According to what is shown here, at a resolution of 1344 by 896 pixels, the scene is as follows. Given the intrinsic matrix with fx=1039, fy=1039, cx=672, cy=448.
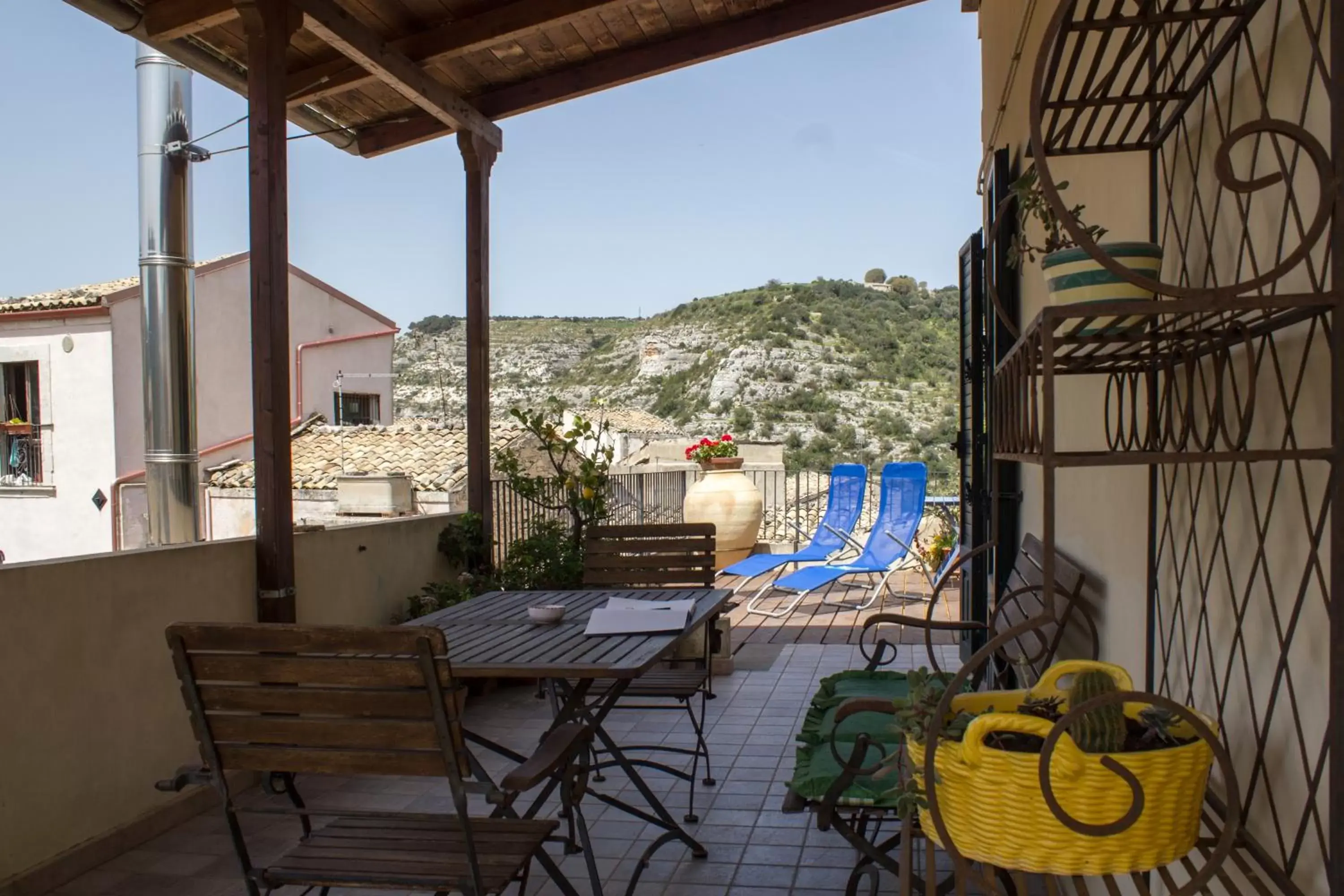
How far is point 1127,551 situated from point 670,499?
8.62 metres

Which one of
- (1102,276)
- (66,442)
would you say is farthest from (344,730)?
(66,442)

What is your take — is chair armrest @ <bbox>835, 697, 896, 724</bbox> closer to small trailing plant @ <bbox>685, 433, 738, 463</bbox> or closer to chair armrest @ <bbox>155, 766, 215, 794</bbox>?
chair armrest @ <bbox>155, 766, 215, 794</bbox>

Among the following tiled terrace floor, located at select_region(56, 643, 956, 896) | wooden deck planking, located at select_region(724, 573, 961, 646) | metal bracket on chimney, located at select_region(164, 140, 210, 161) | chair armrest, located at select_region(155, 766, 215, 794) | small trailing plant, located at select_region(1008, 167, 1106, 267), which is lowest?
wooden deck planking, located at select_region(724, 573, 961, 646)

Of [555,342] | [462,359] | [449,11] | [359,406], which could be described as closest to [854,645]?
[449,11]

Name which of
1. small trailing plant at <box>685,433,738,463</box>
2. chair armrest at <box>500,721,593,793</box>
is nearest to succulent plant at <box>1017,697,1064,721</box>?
chair armrest at <box>500,721,593,793</box>

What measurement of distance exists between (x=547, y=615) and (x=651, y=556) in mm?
1116

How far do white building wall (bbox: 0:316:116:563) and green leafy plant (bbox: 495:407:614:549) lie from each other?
488 inches

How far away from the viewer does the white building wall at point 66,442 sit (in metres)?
15.7

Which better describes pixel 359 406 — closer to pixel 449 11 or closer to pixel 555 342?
pixel 449 11

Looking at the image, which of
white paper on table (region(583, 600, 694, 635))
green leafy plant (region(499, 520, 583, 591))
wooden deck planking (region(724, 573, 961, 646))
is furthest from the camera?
wooden deck planking (region(724, 573, 961, 646))

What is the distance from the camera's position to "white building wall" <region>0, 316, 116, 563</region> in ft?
51.5

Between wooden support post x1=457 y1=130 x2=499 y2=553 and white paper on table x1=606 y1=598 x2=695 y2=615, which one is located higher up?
wooden support post x1=457 y1=130 x2=499 y2=553

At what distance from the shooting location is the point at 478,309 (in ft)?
18.7

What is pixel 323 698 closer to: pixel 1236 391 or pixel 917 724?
pixel 917 724
